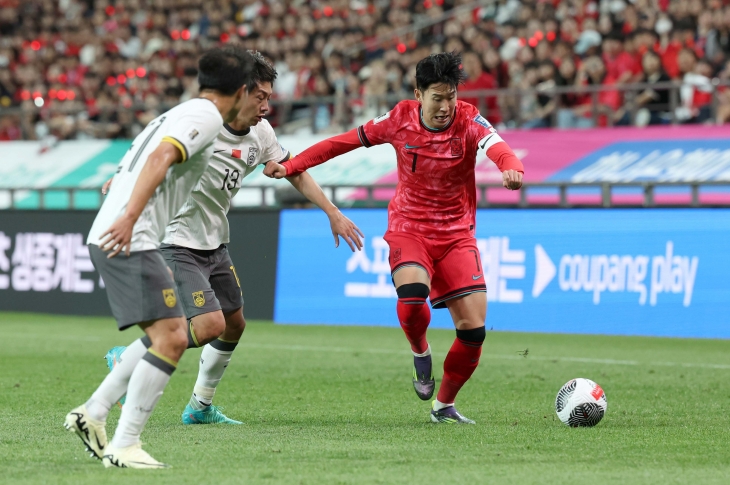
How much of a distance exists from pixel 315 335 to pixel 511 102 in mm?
5921

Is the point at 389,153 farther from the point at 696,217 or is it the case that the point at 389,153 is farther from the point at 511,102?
the point at 696,217

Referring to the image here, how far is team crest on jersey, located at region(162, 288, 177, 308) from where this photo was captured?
5391 mm

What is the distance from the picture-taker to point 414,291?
741cm

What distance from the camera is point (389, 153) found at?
60.7 feet

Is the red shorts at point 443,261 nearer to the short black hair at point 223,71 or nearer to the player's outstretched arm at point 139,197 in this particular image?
the short black hair at point 223,71

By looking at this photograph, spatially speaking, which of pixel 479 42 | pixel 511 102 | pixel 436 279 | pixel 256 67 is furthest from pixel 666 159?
pixel 256 67

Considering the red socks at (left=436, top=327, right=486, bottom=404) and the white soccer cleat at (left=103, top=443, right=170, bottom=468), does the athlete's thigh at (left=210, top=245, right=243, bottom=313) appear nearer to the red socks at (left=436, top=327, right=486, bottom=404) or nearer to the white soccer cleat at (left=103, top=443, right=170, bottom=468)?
the red socks at (left=436, top=327, right=486, bottom=404)

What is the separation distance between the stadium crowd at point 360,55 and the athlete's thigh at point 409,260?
9.76 meters

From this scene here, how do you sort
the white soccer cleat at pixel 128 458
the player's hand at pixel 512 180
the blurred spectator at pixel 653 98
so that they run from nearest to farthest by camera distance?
the white soccer cleat at pixel 128 458, the player's hand at pixel 512 180, the blurred spectator at pixel 653 98

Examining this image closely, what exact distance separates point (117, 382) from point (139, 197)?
3.11 feet

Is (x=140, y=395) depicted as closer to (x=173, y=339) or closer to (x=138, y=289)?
(x=173, y=339)

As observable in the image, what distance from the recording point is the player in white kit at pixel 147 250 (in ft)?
17.3

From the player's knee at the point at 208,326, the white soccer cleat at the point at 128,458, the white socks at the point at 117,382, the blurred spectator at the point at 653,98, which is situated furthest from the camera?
the blurred spectator at the point at 653,98

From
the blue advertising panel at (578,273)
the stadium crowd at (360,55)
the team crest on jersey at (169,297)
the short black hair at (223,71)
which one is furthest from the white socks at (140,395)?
the stadium crowd at (360,55)
